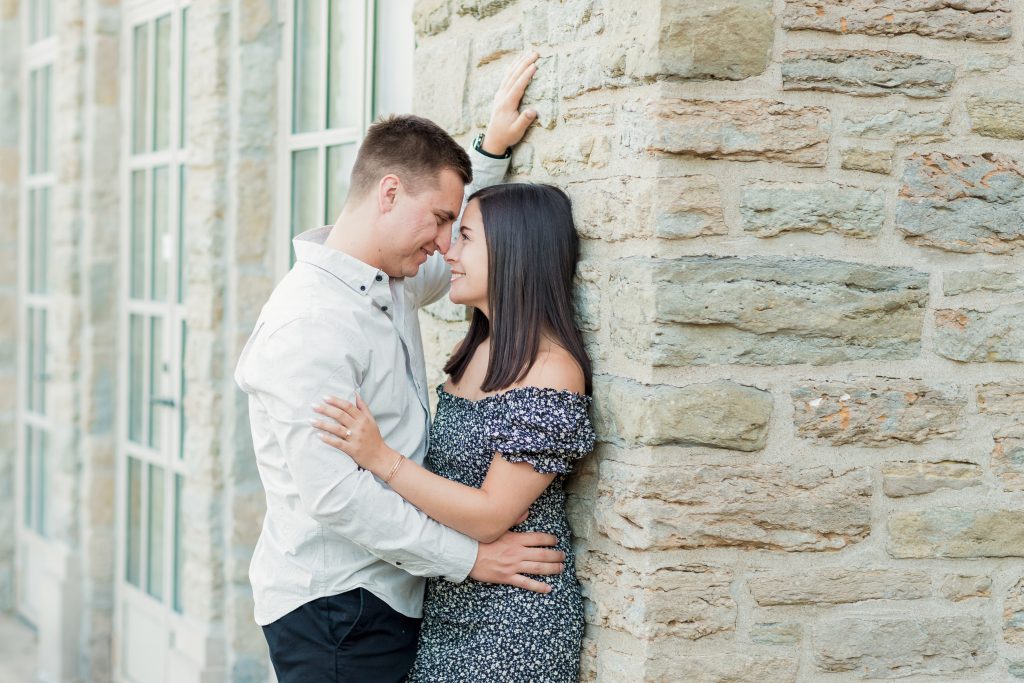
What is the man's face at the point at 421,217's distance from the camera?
8.98 feet

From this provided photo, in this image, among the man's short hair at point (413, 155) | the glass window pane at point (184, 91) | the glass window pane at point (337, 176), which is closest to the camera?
the man's short hair at point (413, 155)

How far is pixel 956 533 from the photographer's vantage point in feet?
8.62

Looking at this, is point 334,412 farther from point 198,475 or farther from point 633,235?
point 198,475

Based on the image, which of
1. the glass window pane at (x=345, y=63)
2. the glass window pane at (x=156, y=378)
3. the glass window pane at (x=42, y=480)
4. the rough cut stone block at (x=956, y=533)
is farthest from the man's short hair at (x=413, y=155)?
the glass window pane at (x=42, y=480)

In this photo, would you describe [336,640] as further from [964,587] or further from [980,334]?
[980,334]

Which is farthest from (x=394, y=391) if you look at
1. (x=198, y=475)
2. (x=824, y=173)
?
(x=198, y=475)

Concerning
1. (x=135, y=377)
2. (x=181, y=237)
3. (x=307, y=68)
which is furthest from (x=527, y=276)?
(x=135, y=377)

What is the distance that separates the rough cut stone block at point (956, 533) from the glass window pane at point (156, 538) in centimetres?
373

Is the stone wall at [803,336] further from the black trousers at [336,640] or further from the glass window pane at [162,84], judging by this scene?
the glass window pane at [162,84]

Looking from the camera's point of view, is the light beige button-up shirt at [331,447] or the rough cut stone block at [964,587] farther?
the rough cut stone block at [964,587]

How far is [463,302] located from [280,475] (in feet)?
1.80

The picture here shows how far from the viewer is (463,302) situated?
9.11ft

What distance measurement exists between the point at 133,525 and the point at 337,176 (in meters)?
2.35

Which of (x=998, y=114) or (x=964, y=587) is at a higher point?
(x=998, y=114)
